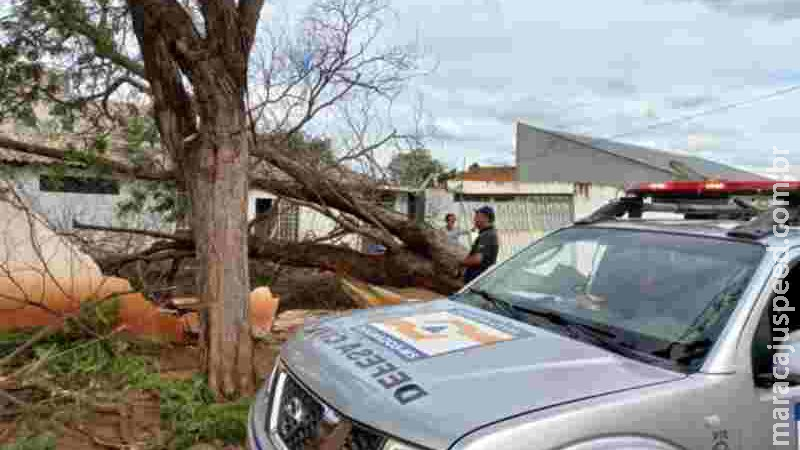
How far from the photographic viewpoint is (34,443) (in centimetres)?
366

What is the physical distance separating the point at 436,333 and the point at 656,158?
30.8 m

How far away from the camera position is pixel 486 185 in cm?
2091

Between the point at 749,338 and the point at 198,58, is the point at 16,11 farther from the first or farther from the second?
the point at 749,338

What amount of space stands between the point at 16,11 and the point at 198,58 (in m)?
3.19

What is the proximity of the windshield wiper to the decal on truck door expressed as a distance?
0.14 meters

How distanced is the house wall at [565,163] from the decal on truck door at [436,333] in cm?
2649

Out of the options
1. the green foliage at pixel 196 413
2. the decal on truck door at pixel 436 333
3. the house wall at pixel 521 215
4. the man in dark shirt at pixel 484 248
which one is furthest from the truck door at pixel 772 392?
the house wall at pixel 521 215

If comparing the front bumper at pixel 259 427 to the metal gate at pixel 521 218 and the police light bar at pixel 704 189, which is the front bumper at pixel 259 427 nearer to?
the police light bar at pixel 704 189

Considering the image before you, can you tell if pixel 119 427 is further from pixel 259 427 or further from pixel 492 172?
pixel 492 172

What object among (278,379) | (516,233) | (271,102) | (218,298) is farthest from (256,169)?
(516,233)

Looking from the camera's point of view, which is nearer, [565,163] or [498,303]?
[498,303]

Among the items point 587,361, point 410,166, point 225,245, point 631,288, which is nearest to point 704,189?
point 631,288

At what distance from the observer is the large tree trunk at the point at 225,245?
4.75m

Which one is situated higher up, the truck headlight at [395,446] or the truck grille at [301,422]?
the truck headlight at [395,446]
